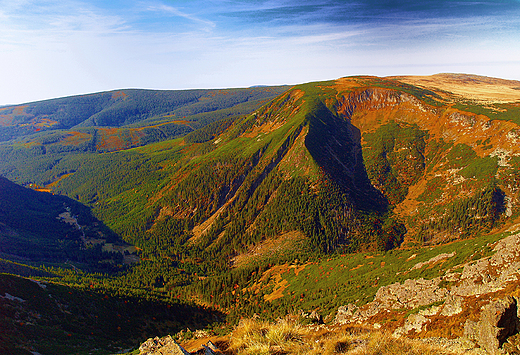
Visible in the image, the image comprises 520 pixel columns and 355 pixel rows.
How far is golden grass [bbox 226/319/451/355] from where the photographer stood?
14.3 metres

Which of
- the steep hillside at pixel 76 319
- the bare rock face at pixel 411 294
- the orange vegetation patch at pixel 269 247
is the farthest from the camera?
the orange vegetation patch at pixel 269 247

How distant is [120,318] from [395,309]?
75.3m

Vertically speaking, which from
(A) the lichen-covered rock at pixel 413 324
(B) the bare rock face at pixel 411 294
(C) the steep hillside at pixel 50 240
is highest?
(A) the lichen-covered rock at pixel 413 324

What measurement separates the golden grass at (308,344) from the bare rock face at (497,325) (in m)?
2.67

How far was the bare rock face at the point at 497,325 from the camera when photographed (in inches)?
592

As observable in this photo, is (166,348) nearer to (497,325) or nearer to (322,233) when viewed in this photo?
(497,325)

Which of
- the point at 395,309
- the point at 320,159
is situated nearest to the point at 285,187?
the point at 320,159

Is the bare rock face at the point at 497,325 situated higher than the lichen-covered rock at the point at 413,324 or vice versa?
the bare rock face at the point at 497,325

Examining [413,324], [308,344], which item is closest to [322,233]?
[413,324]

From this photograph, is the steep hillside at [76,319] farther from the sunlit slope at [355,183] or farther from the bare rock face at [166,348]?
the sunlit slope at [355,183]

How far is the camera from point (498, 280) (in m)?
26.1

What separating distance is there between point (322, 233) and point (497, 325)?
112079 millimetres

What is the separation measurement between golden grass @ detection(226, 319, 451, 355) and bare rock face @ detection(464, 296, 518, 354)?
2672mm

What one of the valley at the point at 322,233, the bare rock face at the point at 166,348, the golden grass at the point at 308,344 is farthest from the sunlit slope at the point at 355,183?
the golden grass at the point at 308,344
